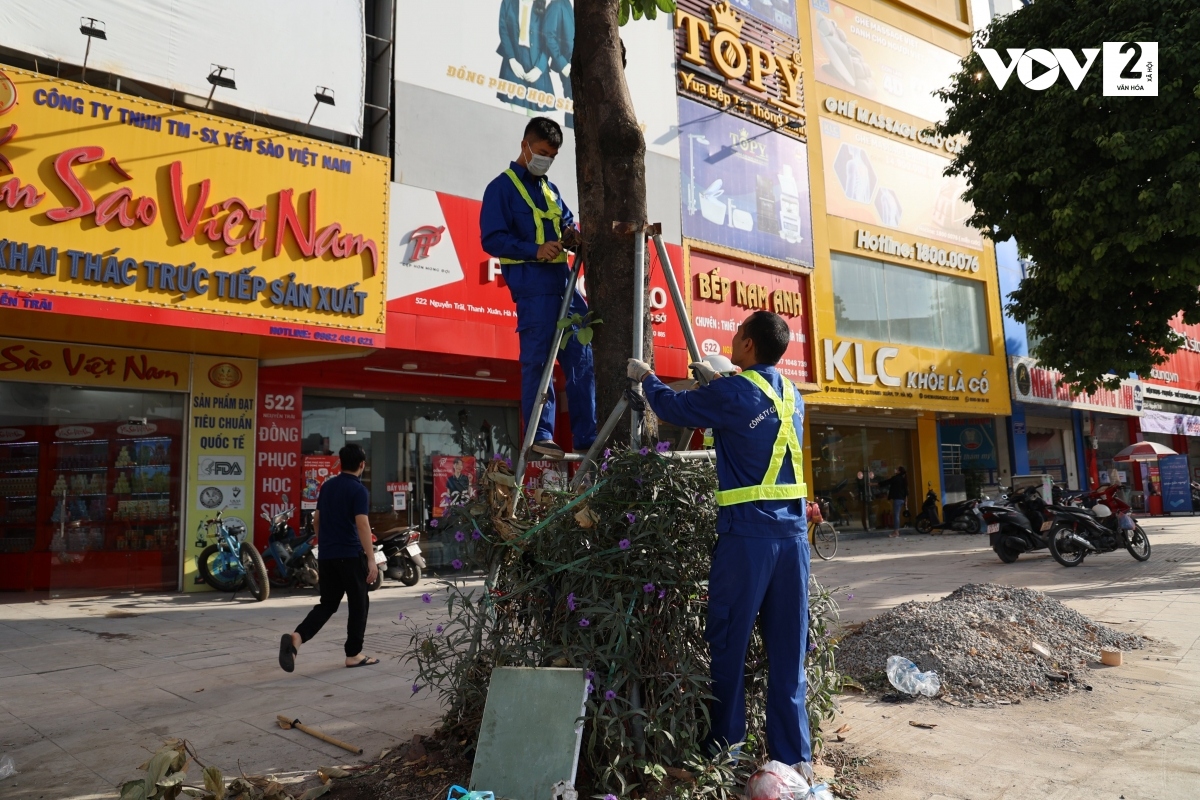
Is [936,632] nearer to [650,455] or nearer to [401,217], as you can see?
[650,455]

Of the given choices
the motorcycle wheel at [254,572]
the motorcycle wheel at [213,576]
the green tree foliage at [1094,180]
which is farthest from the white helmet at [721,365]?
the green tree foliage at [1094,180]

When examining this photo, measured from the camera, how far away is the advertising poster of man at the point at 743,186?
16.1 metres

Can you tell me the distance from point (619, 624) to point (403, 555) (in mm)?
9089

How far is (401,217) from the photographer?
11.6 metres

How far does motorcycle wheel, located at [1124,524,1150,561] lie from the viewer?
11.8 m

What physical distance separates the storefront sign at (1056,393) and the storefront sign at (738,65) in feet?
31.2

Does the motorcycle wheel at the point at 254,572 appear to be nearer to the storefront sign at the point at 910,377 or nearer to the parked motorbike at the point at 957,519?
the storefront sign at the point at 910,377

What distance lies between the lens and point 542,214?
4.32 meters

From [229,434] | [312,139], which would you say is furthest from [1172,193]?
[229,434]

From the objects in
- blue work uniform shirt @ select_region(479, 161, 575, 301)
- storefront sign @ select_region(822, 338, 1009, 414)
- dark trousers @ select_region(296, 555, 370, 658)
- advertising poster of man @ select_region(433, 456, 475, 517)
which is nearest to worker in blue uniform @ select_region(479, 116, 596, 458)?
blue work uniform shirt @ select_region(479, 161, 575, 301)

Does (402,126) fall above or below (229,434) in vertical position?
above

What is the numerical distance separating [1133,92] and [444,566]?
42.9 ft

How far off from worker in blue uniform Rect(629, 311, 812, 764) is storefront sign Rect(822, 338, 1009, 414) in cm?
1502

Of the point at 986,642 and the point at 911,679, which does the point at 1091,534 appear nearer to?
the point at 986,642
